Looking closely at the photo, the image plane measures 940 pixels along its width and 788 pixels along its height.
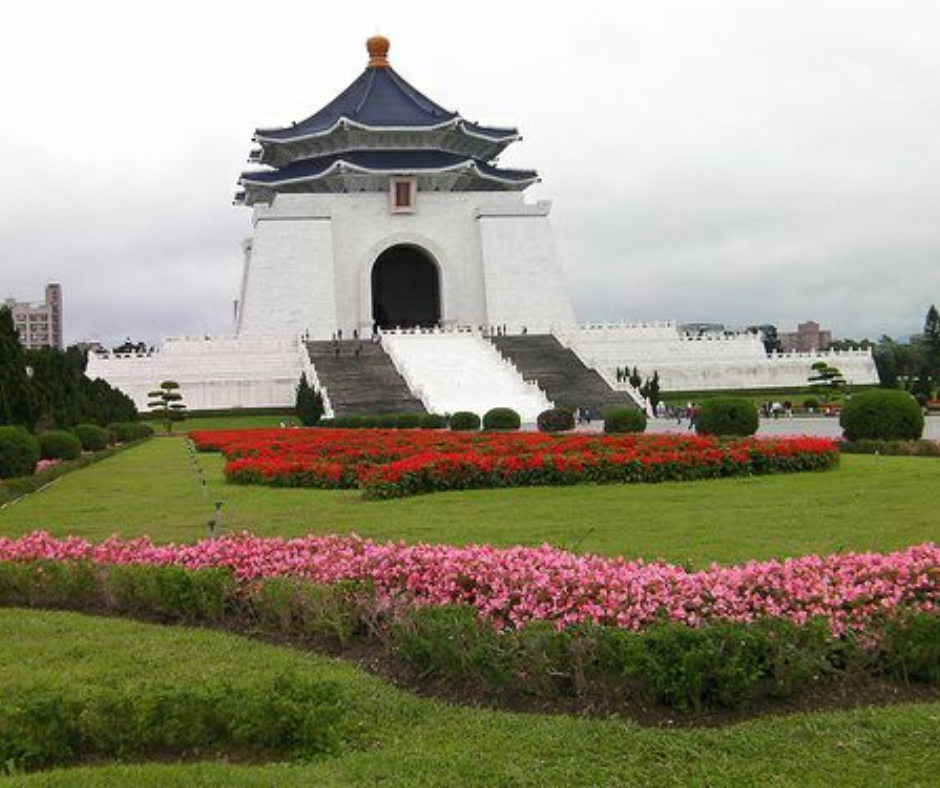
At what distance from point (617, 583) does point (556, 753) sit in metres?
1.28

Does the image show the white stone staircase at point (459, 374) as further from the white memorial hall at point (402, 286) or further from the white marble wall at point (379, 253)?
the white marble wall at point (379, 253)

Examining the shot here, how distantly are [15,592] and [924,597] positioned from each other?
5.24 meters

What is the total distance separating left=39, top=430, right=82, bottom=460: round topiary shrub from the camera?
16391mm

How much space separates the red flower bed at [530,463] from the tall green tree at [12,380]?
3381 millimetres

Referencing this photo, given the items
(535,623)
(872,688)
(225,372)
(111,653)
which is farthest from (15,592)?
(225,372)

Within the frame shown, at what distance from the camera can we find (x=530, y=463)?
12.2 meters

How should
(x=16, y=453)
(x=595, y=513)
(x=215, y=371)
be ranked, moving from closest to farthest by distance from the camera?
(x=595, y=513), (x=16, y=453), (x=215, y=371)

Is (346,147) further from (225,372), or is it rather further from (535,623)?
(535,623)

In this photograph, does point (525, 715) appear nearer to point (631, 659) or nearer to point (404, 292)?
point (631, 659)

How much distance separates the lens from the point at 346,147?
4438 cm

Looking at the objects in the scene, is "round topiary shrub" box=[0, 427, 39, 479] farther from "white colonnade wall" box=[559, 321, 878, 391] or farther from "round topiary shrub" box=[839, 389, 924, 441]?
"white colonnade wall" box=[559, 321, 878, 391]

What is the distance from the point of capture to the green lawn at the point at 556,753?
3748 mm

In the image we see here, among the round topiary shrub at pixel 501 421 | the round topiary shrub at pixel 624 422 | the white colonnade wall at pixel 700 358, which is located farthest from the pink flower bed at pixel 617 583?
the white colonnade wall at pixel 700 358

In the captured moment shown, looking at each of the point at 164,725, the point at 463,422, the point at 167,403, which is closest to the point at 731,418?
the point at 463,422
